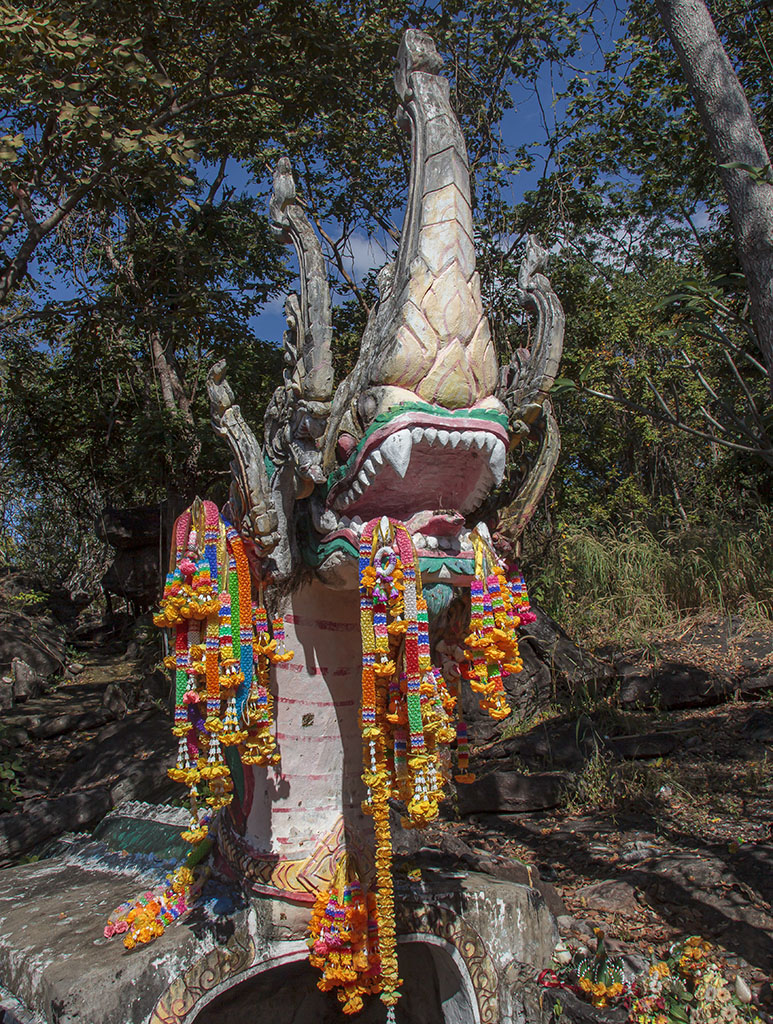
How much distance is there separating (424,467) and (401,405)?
19cm

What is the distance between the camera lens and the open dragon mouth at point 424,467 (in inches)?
76.6

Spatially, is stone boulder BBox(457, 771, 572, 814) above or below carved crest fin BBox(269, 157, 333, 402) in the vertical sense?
below

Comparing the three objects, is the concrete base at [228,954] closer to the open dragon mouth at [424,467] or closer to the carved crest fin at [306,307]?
the open dragon mouth at [424,467]

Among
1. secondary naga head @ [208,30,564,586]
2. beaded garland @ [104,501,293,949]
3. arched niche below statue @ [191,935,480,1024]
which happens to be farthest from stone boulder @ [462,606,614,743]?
secondary naga head @ [208,30,564,586]

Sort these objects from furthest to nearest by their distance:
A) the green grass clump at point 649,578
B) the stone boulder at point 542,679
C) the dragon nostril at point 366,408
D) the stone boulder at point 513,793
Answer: the green grass clump at point 649,578, the stone boulder at point 542,679, the stone boulder at point 513,793, the dragon nostril at point 366,408

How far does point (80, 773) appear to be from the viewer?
5.92 metres

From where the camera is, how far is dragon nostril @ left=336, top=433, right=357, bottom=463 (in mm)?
2127

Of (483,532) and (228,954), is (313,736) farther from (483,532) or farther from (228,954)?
(483,532)

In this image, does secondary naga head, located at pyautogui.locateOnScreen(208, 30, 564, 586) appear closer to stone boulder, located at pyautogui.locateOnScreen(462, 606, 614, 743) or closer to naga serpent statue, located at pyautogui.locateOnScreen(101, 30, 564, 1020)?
naga serpent statue, located at pyautogui.locateOnScreen(101, 30, 564, 1020)

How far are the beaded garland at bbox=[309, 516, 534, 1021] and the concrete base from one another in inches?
12.0

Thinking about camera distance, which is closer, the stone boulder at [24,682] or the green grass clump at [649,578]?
the green grass clump at [649,578]

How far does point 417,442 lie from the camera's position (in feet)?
6.44

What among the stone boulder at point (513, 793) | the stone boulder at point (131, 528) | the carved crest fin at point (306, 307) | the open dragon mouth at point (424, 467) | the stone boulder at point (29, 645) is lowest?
the stone boulder at point (513, 793)

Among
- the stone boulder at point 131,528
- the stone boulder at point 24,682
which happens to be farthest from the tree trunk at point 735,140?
the stone boulder at point 131,528
